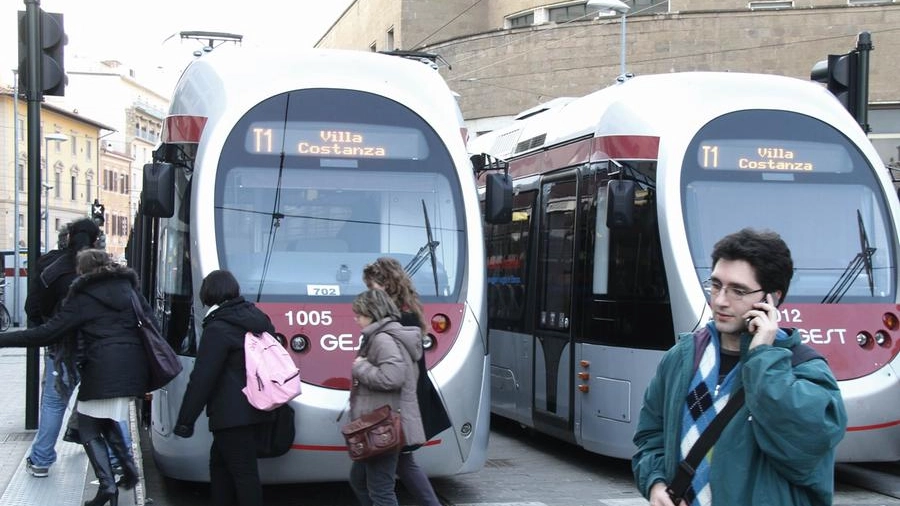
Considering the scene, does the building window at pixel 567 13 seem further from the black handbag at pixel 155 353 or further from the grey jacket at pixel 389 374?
the grey jacket at pixel 389 374

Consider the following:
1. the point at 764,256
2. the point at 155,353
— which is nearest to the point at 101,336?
the point at 155,353

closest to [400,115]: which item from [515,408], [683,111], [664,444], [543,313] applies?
[683,111]

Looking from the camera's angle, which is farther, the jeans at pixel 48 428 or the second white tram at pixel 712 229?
the second white tram at pixel 712 229

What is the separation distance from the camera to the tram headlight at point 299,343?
25.3ft

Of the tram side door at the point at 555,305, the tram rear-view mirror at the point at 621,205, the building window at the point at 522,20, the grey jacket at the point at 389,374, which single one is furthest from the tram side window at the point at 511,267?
the building window at the point at 522,20

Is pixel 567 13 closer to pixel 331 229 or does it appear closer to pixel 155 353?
pixel 331 229

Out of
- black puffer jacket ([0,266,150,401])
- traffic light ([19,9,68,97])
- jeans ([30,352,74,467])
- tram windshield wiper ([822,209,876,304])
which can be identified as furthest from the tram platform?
tram windshield wiper ([822,209,876,304])

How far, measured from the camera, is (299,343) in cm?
773

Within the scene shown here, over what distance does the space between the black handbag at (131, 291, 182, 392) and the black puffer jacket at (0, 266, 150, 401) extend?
38mm

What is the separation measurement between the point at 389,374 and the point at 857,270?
166 inches

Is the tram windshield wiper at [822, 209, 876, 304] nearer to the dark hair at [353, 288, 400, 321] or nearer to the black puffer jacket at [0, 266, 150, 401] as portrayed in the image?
the dark hair at [353, 288, 400, 321]

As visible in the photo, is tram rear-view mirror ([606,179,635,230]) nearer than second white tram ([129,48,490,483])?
No

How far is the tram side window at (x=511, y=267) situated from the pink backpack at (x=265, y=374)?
4635 mm

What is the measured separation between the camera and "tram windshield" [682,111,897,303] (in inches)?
344
